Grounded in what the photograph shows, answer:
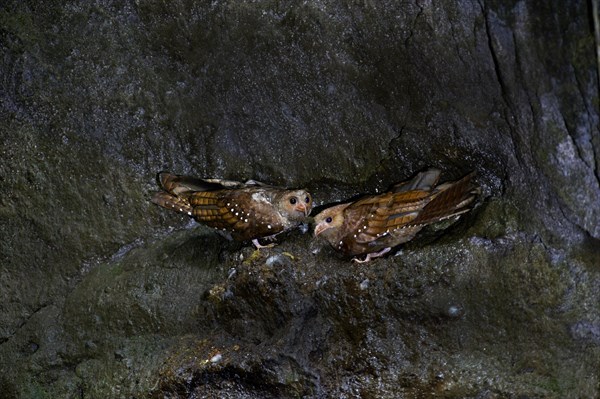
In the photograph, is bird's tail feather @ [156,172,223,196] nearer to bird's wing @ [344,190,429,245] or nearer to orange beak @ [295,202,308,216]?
orange beak @ [295,202,308,216]

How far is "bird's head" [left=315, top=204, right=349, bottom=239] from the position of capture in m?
4.61

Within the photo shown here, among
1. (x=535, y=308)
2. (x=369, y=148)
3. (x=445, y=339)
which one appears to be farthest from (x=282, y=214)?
(x=535, y=308)

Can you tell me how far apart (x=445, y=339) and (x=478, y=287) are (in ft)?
1.20

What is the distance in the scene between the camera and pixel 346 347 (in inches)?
176

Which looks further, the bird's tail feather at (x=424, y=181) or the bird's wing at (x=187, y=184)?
the bird's wing at (x=187, y=184)

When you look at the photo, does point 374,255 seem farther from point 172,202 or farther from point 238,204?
point 172,202

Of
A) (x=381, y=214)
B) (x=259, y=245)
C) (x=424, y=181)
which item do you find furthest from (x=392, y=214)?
(x=259, y=245)

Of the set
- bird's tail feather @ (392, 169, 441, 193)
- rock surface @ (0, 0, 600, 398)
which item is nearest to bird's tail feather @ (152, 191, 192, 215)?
rock surface @ (0, 0, 600, 398)

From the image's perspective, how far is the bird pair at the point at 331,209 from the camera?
433 cm

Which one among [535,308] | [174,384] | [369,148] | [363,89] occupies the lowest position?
[174,384]

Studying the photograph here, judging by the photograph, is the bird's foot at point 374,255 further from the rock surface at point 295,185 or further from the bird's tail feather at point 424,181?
the bird's tail feather at point 424,181

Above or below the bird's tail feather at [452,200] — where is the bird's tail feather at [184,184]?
above

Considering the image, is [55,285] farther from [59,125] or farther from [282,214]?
[282,214]

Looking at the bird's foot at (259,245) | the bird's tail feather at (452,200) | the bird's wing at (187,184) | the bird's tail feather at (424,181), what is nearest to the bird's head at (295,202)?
the bird's foot at (259,245)
